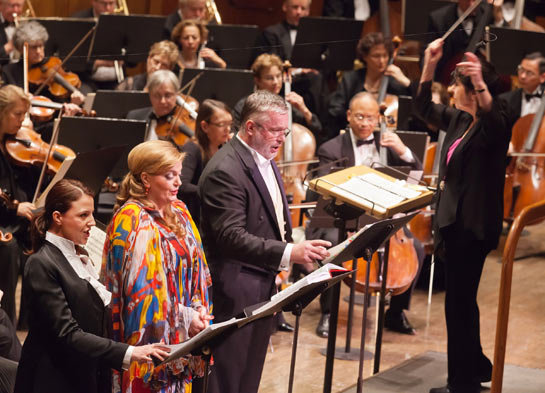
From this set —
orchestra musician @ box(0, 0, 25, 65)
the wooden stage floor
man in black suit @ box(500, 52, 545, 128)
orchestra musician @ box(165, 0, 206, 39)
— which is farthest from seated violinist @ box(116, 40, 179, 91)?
man in black suit @ box(500, 52, 545, 128)

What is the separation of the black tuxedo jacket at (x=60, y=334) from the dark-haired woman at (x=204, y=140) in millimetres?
1672

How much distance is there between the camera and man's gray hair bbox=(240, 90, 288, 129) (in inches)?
124

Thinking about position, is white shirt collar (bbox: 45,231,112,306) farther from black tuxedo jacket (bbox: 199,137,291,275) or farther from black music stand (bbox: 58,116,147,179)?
black music stand (bbox: 58,116,147,179)

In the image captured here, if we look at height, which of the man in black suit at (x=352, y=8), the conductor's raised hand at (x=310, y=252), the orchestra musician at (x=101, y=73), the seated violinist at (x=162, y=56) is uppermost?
the man in black suit at (x=352, y=8)

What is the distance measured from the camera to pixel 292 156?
5363 mm

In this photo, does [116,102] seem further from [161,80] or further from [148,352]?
[148,352]

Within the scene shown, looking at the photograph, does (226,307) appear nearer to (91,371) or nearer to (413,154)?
(91,371)

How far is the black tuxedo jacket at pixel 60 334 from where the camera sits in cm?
253

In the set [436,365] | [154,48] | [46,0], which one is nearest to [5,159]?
[154,48]

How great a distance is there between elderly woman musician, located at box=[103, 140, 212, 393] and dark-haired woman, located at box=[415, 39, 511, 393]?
3.87 feet

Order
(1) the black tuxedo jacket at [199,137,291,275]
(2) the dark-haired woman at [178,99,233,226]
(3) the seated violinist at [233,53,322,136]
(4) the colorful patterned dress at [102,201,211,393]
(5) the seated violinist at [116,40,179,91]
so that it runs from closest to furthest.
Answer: (4) the colorful patterned dress at [102,201,211,393] < (1) the black tuxedo jacket at [199,137,291,275] < (2) the dark-haired woman at [178,99,233,226] < (3) the seated violinist at [233,53,322,136] < (5) the seated violinist at [116,40,179,91]

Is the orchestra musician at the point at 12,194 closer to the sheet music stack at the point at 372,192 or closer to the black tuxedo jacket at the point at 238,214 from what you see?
the black tuxedo jacket at the point at 238,214

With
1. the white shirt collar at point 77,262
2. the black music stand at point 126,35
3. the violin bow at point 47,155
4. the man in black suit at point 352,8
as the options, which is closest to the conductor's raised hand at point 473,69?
the white shirt collar at point 77,262

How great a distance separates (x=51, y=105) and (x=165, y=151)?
275 centimetres
